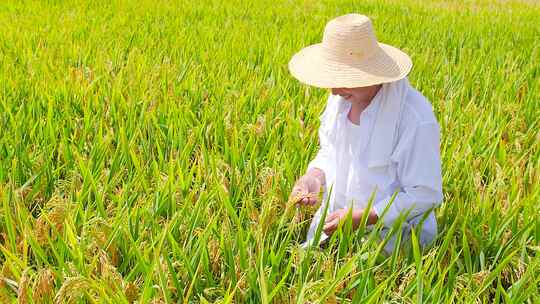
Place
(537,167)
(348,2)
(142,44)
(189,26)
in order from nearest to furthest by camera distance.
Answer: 1. (537,167)
2. (142,44)
3. (189,26)
4. (348,2)

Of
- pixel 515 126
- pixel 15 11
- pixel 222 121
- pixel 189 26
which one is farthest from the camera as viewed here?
pixel 15 11

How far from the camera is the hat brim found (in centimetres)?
123

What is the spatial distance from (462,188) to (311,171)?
0.47 meters

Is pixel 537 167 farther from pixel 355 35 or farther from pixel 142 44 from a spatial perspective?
pixel 142 44

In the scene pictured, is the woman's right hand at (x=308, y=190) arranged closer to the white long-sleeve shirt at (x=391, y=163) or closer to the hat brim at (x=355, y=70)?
the white long-sleeve shirt at (x=391, y=163)

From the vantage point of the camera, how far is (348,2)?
6441mm

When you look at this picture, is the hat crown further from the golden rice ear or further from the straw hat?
the golden rice ear

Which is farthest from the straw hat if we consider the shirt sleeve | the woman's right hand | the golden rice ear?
the golden rice ear

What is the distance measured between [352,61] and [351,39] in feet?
0.16

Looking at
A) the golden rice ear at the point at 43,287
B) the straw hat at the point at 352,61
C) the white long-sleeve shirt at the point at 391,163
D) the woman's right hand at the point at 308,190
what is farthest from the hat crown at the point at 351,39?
the golden rice ear at the point at 43,287

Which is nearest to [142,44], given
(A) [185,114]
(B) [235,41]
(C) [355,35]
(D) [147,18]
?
(B) [235,41]

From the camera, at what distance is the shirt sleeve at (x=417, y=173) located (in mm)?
1270

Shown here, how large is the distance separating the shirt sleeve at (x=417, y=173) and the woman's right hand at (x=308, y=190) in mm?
175

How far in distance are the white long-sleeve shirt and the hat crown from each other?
0.41 feet
